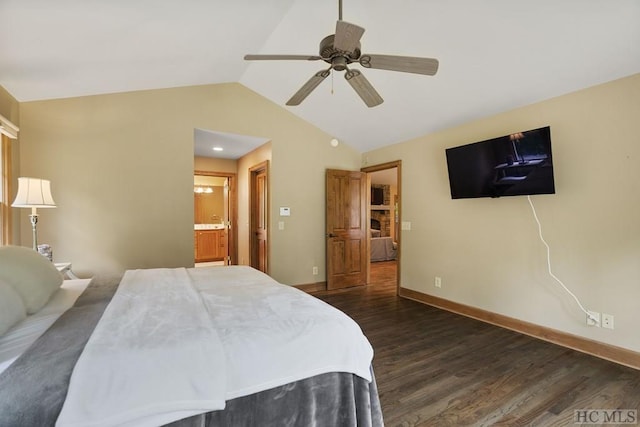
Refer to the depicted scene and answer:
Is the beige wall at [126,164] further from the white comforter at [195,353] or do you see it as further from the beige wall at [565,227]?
the beige wall at [565,227]

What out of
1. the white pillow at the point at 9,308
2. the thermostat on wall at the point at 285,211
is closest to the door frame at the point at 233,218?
the thermostat on wall at the point at 285,211

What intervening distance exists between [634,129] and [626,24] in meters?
0.82

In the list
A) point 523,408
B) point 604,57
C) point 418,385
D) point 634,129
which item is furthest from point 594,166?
point 418,385

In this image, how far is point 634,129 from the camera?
232 cm

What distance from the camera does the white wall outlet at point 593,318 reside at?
2.51 metres

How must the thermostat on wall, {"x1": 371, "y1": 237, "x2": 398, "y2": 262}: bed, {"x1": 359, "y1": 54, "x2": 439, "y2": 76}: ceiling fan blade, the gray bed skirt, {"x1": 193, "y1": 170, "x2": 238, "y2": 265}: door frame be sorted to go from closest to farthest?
the gray bed skirt, {"x1": 359, "y1": 54, "x2": 439, "y2": 76}: ceiling fan blade, the thermostat on wall, {"x1": 193, "y1": 170, "x2": 238, "y2": 265}: door frame, {"x1": 371, "y1": 237, "x2": 398, "y2": 262}: bed

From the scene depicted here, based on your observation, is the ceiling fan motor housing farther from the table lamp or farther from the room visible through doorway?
the room visible through doorway

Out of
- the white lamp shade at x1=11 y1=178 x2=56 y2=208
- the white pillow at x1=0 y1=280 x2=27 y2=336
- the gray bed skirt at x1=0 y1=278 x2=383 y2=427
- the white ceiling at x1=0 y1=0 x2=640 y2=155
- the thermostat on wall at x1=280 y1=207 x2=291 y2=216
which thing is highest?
the white ceiling at x1=0 y1=0 x2=640 y2=155

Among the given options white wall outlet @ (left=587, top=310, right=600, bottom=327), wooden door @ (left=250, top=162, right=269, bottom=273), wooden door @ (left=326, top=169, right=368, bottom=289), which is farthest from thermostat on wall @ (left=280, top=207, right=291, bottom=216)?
white wall outlet @ (left=587, top=310, right=600, bottom=327)

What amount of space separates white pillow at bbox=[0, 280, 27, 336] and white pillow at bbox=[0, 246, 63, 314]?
0.09m

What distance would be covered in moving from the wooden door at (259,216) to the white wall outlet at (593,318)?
3.73 metres

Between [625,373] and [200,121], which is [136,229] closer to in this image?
[200,121]

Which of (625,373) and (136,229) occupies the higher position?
(136,229)

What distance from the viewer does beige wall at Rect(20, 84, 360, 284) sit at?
10.1ft
